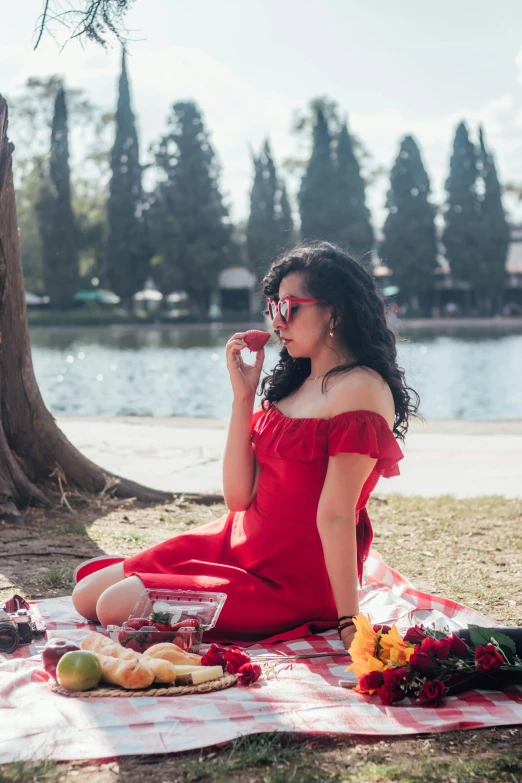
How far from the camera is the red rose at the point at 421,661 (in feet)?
7.46

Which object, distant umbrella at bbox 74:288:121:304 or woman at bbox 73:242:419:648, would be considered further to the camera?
distant umbrella at bbox 74:288:121:304

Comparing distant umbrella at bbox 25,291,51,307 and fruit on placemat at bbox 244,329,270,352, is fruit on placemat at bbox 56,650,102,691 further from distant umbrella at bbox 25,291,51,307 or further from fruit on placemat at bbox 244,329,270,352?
distant umbrella at bbox 25,291,51,307

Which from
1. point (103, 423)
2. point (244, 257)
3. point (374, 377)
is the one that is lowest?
point (103, 423)

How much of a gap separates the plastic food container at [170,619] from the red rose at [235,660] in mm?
218

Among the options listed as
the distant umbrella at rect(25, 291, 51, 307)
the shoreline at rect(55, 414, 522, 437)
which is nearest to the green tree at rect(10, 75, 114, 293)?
the distant umbrella at rect(25, 291, 51, 307)

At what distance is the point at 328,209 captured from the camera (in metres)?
41.1

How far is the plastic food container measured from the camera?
8.55ft

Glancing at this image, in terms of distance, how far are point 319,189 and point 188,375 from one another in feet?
71.6

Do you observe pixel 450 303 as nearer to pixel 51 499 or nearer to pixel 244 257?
pixel 244 257

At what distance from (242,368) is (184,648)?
88 cm

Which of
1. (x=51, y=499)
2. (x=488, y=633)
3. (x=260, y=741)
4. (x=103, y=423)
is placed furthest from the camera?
(x=103, y=423)

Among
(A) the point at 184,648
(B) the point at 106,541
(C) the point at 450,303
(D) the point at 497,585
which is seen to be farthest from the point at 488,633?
(C) the point at 450,303

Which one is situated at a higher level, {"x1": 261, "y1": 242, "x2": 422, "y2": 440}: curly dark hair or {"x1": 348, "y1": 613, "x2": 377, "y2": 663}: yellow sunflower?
{"x1": 261, "y1": 242, "x2": 422, "y2": 440}: curly dark hair

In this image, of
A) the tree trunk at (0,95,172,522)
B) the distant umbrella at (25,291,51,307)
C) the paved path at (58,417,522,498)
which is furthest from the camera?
the distant umbrella at (25,291,51,307)
